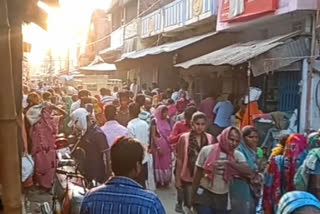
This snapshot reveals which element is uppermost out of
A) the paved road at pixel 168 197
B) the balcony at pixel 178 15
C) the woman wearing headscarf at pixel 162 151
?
the balcony at pixel 178 15

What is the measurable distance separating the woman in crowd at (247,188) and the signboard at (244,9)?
7.41 meters

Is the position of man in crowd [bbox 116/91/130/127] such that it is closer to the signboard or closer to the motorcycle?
the motorcycle

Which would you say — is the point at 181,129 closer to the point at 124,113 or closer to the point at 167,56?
the point at 124,113

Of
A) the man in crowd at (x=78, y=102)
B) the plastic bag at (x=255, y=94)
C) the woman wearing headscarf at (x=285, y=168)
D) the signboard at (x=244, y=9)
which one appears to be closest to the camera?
the woman wearing headscarf at (x=285, y=168)

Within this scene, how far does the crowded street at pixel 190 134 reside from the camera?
11.3 ft

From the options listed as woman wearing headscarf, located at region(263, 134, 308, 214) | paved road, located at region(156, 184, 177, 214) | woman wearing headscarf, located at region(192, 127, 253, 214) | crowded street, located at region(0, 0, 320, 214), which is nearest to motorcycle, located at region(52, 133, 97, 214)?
crowded street, located at region(0, 0, 320, 214)

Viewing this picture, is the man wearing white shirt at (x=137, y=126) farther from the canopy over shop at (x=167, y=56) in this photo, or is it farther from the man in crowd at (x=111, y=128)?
the canopy over shop at (x=167, y=56)

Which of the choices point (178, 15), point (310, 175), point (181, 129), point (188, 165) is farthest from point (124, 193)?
point (178, 15)

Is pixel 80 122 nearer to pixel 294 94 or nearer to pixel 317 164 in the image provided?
pixel 294 94

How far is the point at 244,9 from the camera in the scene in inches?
594

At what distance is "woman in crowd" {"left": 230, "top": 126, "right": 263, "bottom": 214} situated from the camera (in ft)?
19.8

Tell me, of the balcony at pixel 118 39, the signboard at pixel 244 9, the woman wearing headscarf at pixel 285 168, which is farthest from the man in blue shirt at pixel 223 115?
the balcony at pixel 118 39

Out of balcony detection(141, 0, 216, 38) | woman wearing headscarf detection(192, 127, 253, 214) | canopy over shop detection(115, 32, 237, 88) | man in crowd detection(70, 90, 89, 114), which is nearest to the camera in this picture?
woman wearing headscarf detection(192, 127, 253, 214)

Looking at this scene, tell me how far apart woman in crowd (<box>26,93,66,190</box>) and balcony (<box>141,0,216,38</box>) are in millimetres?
9847
